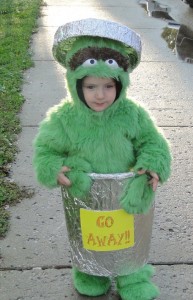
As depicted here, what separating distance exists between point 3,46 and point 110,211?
5540 mm

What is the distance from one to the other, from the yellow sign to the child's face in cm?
48

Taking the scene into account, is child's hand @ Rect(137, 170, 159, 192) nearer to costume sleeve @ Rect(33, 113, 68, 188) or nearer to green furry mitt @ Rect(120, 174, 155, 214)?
green furry mitt @ Rect(120, 174, 155, 214)

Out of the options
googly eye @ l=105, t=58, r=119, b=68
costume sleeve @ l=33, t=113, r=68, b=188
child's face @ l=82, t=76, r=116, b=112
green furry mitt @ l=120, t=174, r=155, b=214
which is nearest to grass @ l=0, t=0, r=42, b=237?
costume sleeve @ l=33, t=113, r=68, b=188

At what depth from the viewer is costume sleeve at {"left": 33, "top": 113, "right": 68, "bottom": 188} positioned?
2.70 m

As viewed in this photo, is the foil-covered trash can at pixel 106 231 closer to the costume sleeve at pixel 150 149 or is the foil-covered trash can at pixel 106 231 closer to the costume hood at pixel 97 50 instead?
the costume sleeve at pixel 150 149

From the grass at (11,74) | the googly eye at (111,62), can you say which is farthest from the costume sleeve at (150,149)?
the grass at (11,74)

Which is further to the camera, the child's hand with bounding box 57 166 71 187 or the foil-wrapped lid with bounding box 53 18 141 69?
the child's hand with bounding box 57 166 71 187

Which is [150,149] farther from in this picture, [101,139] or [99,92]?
[99,92]

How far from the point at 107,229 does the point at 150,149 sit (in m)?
0.42

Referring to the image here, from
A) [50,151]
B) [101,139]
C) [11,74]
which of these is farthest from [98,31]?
[11,74]

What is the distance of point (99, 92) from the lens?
262 centimetres

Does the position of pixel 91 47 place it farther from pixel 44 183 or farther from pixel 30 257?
pixel 30 257

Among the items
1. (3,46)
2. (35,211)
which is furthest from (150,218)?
(3,46)

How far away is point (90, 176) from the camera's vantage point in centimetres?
267
